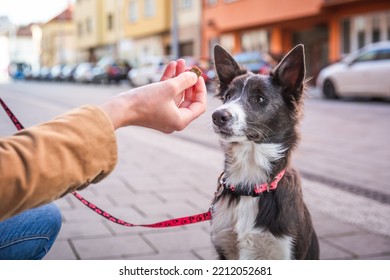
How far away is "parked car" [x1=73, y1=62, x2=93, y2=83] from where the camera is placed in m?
33.3

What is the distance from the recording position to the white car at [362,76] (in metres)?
14.3

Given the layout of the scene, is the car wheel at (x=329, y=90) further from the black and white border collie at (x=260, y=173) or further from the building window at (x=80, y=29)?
the building window at (x=80, y=29)

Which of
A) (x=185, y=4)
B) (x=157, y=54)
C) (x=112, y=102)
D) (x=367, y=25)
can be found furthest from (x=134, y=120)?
(x=157, y=54)

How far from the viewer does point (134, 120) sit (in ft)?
4.71

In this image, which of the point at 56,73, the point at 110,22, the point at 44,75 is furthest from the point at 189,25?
the point at 44,75

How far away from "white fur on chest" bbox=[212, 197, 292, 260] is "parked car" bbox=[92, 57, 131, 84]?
26783mm

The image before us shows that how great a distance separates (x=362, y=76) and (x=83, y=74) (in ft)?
78.0

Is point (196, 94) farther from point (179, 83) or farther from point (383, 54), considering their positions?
point (383, 54)

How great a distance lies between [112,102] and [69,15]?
48.5 metres

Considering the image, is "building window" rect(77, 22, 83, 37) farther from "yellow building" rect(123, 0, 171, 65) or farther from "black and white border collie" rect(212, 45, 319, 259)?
"black and white border collie" rect(212, 45, 319, 259)

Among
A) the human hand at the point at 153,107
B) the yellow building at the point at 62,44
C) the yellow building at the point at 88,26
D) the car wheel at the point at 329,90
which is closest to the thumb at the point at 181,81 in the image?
the human hand at the point at 153,107

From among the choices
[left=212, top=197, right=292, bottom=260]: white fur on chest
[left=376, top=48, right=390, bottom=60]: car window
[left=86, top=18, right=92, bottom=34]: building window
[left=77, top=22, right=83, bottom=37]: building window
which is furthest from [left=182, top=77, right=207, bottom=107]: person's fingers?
[left=77, top=22, right=83, bottom=37]: building window
